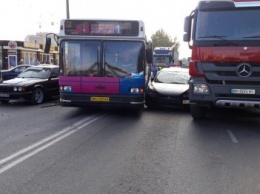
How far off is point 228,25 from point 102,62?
382 centimetres

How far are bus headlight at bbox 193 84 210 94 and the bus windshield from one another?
6.94 feet

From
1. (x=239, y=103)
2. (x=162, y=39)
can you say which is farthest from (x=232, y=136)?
(x=162, y=39)

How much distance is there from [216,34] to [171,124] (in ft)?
8.88

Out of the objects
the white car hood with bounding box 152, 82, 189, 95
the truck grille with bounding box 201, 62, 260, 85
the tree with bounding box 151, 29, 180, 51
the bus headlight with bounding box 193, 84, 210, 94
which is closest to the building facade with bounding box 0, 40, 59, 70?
the white car hood with bounding box 152, 82, 189, 95

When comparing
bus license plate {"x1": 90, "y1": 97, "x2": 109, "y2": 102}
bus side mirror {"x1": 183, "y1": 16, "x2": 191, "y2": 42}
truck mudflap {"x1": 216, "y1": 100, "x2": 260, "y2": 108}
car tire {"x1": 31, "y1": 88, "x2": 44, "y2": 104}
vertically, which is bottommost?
car tire {"x1": 31, "y1": 88, "x2": 44, "y2": 104}

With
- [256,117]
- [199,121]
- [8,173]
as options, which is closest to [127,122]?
[199,121]

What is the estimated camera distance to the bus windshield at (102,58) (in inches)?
437

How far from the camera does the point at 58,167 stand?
235 inches

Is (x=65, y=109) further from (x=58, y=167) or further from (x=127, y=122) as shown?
(x=58, y=167)

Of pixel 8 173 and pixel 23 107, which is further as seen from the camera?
pixel 23 107

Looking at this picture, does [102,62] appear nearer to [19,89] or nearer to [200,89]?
[200,89]

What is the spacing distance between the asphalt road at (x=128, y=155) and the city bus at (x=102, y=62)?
64 cm

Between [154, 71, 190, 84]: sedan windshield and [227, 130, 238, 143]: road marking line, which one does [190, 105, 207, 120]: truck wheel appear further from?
[154, 71, 190, 84]: sedan windshield

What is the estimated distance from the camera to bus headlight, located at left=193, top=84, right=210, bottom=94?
31.0 feet
